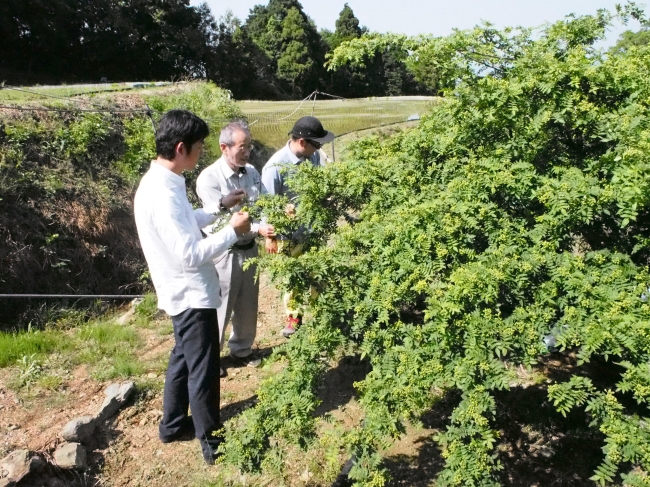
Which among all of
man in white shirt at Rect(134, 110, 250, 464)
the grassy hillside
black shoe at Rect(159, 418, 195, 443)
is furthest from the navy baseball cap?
the grassy hillside

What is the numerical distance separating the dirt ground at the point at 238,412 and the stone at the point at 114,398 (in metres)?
0.06

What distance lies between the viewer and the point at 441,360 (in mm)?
2205

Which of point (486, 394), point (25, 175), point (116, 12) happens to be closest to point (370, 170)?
point (486, 394)

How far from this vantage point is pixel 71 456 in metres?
3.21

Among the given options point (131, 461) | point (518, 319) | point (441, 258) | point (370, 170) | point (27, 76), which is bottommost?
point (131, 461)

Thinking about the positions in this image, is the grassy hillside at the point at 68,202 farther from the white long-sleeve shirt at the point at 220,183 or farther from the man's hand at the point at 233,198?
the man's hand at the point at 233,198

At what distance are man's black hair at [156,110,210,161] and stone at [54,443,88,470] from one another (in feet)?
5.95

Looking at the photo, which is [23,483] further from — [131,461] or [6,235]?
[6,235]

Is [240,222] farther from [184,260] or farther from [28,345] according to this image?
[28,345]

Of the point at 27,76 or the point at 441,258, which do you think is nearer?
the point at 441,258

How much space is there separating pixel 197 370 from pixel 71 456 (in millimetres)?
907

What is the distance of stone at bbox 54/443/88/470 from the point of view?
10.5 ft

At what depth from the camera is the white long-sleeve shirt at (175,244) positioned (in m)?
2.86

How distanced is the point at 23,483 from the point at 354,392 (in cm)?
209
